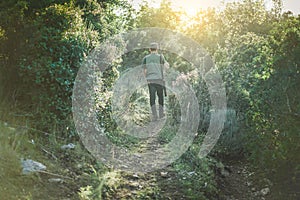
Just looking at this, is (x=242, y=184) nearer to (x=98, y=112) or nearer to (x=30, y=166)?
(x=98, y=112)

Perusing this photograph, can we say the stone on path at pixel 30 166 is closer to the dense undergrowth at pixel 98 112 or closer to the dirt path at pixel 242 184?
the dense undergrowth at pixel 98 112

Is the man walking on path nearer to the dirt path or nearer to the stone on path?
the dirt path

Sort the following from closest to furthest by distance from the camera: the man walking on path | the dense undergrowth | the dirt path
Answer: the dense undergrowth, the dirt path, the man walking on path

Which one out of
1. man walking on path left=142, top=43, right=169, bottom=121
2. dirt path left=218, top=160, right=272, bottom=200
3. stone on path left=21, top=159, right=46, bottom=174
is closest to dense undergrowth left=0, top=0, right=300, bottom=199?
stone on path left=21, top=159, right=46, bottom=174

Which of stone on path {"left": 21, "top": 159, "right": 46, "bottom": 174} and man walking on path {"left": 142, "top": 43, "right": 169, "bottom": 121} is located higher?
man walking on path {"left": 142, "top": 43, "right": 169, "bottom": 121}

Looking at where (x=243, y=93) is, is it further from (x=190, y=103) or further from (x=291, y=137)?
(x=291, y=137)

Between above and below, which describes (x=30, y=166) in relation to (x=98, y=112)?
below

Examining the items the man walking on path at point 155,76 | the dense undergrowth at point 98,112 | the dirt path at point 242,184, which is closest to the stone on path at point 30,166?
the dense undergrowth at point 98,112

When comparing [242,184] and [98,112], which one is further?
[98,112]

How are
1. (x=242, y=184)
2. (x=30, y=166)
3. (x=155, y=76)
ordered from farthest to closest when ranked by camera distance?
(x=155, y=76)
(x=242, y=184)
(x=30, y=166)

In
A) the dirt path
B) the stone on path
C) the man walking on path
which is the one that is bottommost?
the dirt path

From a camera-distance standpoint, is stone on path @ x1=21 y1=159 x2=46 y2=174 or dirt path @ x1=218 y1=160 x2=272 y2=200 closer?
stone on path @ x1=21 y1=159 x2=46 y2=174

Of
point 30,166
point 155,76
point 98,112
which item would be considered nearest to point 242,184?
point 98,112

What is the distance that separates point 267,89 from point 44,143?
3.18 meters
